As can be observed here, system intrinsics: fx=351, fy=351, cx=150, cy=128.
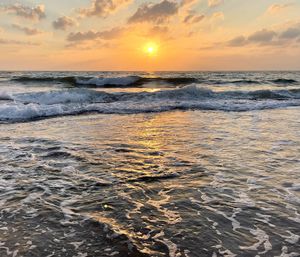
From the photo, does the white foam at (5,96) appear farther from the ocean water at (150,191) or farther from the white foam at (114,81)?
the white foam at (114,81)

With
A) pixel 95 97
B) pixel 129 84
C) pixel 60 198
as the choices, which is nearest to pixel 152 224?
pixel 60 198

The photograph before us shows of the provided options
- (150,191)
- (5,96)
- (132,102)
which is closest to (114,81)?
(5,96)

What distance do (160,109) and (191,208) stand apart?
12.2m

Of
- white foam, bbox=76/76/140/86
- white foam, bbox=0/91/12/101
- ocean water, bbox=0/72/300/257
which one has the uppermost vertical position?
ocean water, bbox=0/72/300/257

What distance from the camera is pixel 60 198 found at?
507 centimetres

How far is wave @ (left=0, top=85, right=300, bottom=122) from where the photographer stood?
15469 millimetres

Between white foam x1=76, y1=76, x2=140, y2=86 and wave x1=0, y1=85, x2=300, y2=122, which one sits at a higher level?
wave x1=0, y1=85, x2=300, y2=122

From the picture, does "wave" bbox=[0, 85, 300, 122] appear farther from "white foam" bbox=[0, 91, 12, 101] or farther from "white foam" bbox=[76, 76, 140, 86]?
"white foam" bbox=[76, 76, 140, 86]

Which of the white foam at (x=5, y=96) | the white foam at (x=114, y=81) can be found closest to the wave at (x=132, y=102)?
the white foam at (x=5, y=96)

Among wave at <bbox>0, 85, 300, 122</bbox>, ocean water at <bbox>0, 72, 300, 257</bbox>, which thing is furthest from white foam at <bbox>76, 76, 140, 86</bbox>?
ocean water at <bbox>0, 72, 300, 257</bbox>

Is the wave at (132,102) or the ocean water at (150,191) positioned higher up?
the ocean water at (150,191)

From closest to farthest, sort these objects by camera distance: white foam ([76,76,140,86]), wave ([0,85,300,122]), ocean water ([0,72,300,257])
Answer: ocean water ([0,72,300,257])
wave ([0,85,300,122])
white foam ([76,76,140,86])

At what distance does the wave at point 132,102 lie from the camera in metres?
15.5

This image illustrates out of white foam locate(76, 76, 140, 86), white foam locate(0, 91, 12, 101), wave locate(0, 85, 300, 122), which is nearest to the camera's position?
wave locate(0, 85, 300, 122)
